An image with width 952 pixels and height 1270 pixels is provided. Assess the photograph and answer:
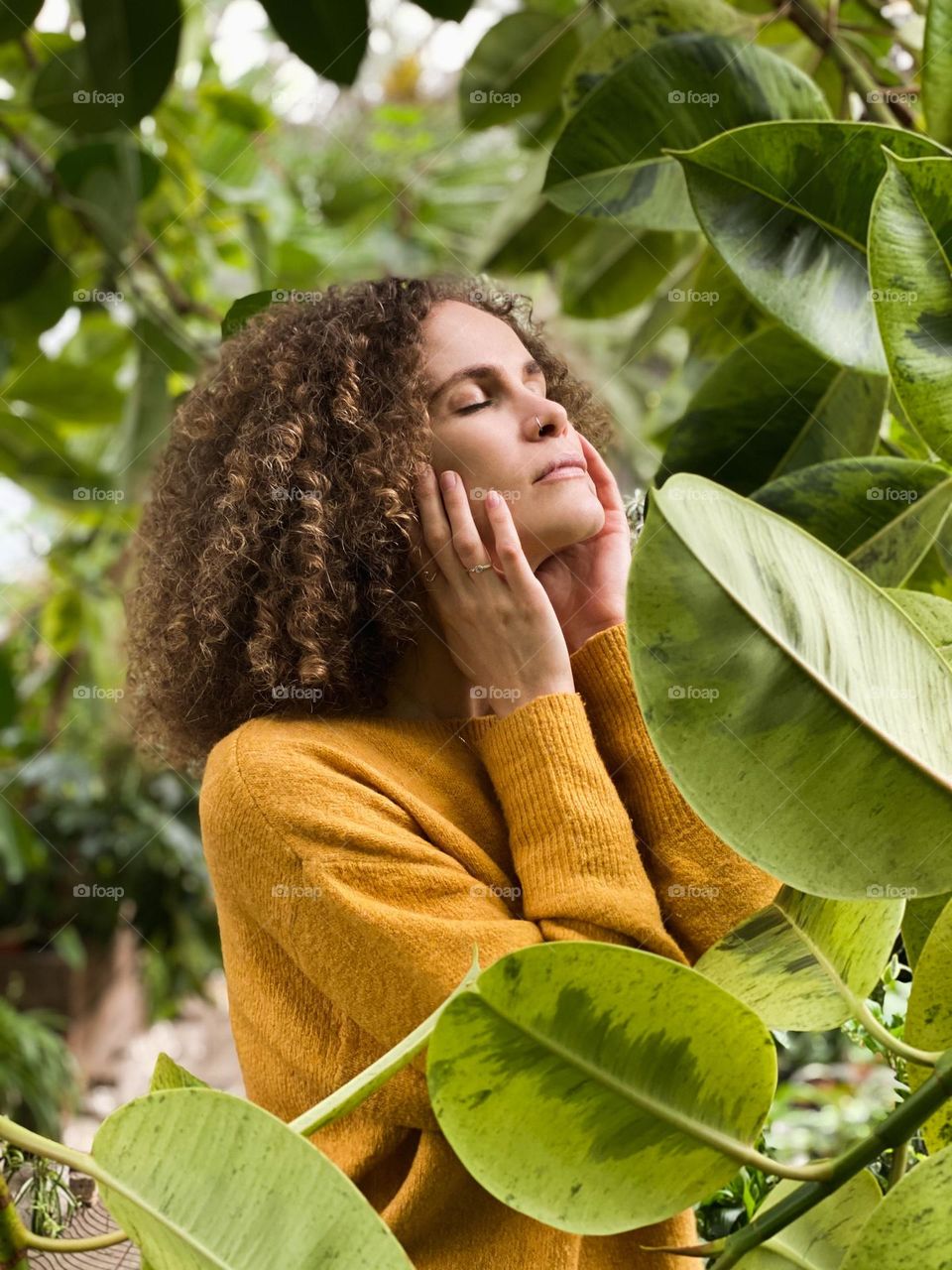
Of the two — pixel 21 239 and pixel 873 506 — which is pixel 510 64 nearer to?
pixel 21 239

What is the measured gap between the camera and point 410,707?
0.55m

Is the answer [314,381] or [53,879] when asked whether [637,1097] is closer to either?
[314,381]

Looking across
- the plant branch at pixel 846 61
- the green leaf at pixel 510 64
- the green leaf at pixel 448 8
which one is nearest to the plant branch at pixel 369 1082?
the plant branch at pixel 846 61

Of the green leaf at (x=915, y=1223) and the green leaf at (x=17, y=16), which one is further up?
the green leaf at (x=17, y=16)

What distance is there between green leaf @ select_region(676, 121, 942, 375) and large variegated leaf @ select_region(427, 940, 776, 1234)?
28 centimetres

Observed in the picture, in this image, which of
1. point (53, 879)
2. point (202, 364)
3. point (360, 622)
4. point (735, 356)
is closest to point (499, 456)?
point (360, 622)

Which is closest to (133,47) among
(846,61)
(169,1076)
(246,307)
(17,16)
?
(17,16)

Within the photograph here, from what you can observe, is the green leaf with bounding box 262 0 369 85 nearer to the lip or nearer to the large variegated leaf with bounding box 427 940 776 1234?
the lip

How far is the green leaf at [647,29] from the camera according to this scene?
629 mm

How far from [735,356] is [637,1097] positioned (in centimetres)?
43

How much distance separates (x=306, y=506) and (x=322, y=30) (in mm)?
363

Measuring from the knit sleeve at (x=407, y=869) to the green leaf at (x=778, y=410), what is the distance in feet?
0.60

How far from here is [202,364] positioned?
3.16 feet

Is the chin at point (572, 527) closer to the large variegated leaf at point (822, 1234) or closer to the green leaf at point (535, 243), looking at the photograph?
the large variegated leaf at point (822, 1234)
